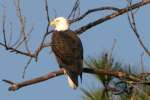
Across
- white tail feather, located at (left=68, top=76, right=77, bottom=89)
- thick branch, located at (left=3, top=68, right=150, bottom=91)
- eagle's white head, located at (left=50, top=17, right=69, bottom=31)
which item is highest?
eagle's white head, located at (left=50, top=17, right=69, bottom=31)

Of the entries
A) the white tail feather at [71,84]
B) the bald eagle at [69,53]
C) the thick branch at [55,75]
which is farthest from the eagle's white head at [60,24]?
the thick branch at [55,75]

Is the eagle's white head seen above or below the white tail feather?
above

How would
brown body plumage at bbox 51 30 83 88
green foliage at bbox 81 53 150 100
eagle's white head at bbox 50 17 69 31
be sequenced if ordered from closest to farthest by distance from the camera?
green foliage at bbox 81 53 150 100, brown body plumage at bbox 51 30 83 88, eagle's white head at bbox 50 17 69 31

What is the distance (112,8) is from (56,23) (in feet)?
3.54

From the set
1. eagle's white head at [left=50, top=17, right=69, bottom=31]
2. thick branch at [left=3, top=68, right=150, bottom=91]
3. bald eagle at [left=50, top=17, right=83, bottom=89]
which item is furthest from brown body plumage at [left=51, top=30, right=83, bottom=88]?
thick branch at [left=3, top=68, right=150, bottom=91]

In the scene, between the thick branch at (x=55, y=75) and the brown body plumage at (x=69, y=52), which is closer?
the thick branch at (x=55, y=75)

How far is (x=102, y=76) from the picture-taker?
393 cm

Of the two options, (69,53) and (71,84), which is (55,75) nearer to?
(71,84)

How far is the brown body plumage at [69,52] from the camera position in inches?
187

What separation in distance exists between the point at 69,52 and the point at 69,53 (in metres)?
0.01

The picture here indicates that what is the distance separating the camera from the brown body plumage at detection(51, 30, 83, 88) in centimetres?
475

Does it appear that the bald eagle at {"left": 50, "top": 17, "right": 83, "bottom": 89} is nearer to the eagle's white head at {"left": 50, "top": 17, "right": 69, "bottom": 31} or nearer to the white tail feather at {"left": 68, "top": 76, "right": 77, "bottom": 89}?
the white tail feather at {"left": 68, "top": 76, "right": 77, "bottom": 89}

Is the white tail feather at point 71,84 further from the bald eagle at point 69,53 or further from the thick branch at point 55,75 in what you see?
the thick branch at point 55,75

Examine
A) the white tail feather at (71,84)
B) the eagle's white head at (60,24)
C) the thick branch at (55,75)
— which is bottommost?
the white tail feather at (71,84)
